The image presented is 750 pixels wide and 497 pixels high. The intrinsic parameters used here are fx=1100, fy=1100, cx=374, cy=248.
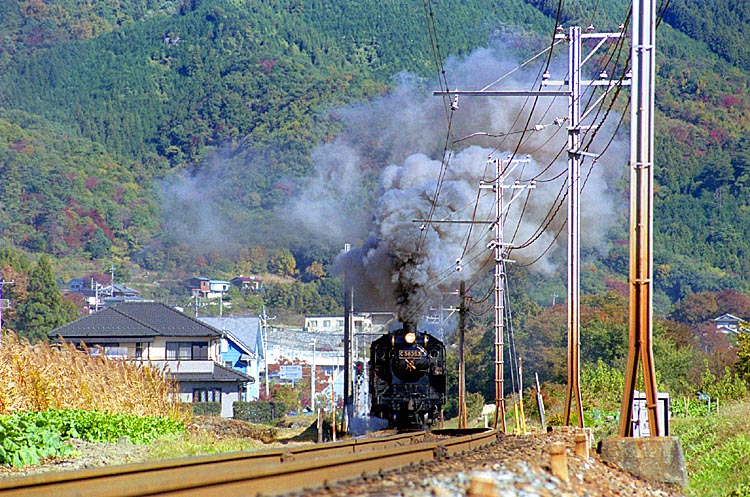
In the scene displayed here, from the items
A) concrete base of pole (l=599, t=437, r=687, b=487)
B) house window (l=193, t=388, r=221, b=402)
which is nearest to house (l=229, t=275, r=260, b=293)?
house window (l=193, t=388, r=221, b=402)

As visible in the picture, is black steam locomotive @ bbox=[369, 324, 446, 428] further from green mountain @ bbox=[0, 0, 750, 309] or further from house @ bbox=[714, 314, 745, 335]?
green mountain @ bbox=[0, 0, 750, 309]

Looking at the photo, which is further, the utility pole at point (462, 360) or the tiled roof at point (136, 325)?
the tiled roof at point (136, 325)

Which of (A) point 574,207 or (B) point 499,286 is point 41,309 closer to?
(B) point 499,286

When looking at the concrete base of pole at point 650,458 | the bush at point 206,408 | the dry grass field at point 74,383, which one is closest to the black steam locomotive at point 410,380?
the dry grass field at point 74,383

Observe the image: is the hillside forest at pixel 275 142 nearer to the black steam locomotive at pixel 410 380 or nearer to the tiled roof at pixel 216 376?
the tiled roof at pixel 216 376

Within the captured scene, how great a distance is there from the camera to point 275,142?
131125mm

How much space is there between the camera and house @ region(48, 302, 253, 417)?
54.3 meters

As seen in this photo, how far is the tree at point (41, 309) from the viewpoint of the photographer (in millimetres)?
82562

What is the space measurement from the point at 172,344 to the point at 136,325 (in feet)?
6.67

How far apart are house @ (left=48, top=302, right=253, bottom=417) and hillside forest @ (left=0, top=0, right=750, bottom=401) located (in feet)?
92.7

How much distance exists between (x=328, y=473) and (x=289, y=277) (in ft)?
348

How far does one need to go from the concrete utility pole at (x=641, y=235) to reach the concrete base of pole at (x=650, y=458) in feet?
2.20

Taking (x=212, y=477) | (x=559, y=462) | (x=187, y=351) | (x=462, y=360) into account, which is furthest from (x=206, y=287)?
(x=212, y=477)

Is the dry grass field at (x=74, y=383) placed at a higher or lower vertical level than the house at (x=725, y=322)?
lower
